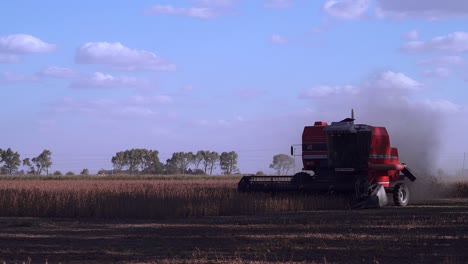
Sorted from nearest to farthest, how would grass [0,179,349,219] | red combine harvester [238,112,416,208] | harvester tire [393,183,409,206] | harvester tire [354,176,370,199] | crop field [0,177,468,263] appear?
crop field [0,177,468,263], grass [0,179,349,219], harvester tire [354,176,370,199], red combine harvester [238,112,416,208], harvester tire [393,183,409,206]

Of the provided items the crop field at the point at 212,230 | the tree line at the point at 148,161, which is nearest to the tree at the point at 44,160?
the tree line at the point at 148,161

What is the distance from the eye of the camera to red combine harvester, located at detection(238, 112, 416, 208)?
27.9m

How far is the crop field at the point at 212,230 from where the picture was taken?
45.4ft

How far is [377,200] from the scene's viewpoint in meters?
27.8

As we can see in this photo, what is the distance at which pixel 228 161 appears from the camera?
108 meters

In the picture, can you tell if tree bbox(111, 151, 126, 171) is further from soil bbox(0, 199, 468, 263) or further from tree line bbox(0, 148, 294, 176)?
soil bbox(0, 199, 468, 263)

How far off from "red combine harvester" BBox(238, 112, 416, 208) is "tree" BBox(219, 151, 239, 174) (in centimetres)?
7264

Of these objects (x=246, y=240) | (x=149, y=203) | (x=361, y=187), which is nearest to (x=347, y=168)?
(x=361, y=187)

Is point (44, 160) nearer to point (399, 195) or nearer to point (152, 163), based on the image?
point (152, 163)

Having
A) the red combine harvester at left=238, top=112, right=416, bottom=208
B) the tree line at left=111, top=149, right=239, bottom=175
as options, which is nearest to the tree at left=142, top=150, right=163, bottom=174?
the tree line at left=111, top=149, right=239, bottom=175

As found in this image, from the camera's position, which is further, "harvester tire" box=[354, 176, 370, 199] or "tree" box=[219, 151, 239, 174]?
"tree" box=[219, 151, 239, 174]

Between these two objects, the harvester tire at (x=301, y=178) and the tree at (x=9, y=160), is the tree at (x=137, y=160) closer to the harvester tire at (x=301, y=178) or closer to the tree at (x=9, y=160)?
the tree at (x=9, y=160)

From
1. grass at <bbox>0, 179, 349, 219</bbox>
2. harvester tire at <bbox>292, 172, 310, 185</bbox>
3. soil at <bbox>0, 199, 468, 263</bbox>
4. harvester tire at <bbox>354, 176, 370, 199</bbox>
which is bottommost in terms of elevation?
soil at <bbox>0, 199, 468, 263</bbox>

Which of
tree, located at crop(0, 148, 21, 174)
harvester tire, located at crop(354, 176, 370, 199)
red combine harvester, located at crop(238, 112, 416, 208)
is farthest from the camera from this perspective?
tree, located at crop(0, 148, 21, 174)
